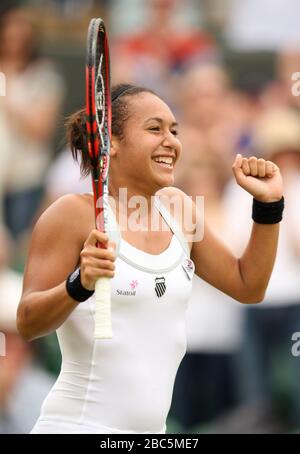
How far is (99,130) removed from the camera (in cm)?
478

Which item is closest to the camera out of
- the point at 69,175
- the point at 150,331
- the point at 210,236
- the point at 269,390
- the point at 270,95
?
the point at 150,331

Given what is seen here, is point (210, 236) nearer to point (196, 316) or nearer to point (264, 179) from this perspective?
point (264, 179)

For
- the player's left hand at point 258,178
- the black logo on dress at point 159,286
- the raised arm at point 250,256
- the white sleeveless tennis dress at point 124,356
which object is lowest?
the white sleeveless tennis dress at point 124,356

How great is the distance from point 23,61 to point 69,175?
1.40 meters

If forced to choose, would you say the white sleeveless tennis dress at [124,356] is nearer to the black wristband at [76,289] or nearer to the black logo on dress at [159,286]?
the black logo on dress at [159,286]

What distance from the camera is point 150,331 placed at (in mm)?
4930

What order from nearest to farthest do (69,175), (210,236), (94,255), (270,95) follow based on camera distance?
1. (94,255)
2. (210,236)
3. (69,175)
4. (270,95)

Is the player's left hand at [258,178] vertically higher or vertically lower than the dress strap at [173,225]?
higher

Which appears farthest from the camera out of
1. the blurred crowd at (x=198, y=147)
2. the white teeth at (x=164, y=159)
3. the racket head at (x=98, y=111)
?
the blurred crowd at (x=198, y=147)

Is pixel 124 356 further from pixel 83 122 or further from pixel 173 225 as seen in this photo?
pixel 83 122

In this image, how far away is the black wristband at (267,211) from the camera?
5230 millimetres

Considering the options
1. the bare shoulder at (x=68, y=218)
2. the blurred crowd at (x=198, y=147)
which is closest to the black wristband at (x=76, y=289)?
the bare shoulder at (x=68, y=218)

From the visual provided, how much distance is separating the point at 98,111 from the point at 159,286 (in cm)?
78

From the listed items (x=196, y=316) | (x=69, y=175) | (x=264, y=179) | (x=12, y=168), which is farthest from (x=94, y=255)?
(x=12, y=168)
